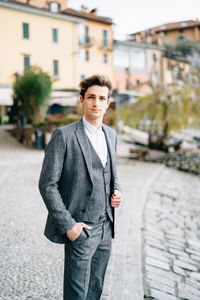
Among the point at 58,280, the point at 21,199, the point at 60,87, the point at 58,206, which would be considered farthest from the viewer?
the point at 60,87

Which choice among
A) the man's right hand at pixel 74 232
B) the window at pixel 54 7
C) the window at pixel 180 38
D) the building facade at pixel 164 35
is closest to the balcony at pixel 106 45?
the building facade at pixel 164 35

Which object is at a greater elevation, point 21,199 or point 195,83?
point 195,83

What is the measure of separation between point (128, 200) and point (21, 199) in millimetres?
2183

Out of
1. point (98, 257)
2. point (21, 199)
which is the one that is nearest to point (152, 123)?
point (21, 199)

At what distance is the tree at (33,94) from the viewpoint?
1914 cm

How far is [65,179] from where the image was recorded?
2303 mm

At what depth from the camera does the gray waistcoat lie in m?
2.33

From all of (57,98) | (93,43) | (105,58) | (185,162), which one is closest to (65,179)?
(185,162)

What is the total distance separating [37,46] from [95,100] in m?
32.2

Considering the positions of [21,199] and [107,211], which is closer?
[107,211]

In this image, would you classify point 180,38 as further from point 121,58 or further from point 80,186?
point 80,186

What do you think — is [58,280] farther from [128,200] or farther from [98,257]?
[128,200]

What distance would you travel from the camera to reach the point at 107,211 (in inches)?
96.0

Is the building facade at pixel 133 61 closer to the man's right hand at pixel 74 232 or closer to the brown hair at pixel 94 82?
the brown hair at pixel 94 82
